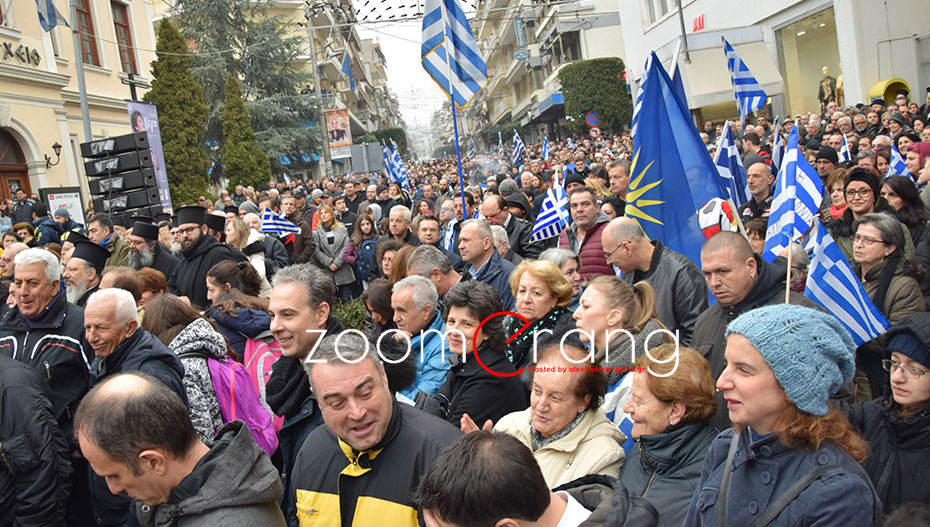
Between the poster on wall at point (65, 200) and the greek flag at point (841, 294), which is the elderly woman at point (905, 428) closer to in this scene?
the greek flag at point (841, 294)

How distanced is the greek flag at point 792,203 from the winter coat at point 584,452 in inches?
109

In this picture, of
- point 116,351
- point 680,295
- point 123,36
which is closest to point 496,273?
point 680,295

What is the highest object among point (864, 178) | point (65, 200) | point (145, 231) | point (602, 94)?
point (602, 94)

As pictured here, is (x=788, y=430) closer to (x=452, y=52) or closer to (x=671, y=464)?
(x=671, y=464)

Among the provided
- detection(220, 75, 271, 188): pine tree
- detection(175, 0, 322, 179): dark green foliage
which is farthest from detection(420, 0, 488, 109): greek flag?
detection(175, 0, 322, 179): dark green foliage

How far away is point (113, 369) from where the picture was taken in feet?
12.3

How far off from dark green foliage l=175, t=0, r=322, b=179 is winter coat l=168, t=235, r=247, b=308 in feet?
86.1

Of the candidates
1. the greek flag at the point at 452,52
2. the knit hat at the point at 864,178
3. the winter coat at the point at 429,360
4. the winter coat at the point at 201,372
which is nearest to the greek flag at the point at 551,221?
the greek flag at the point at 452,52

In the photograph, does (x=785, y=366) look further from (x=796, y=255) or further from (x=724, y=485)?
(x=796, y=255)

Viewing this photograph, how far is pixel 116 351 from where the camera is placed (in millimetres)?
3740

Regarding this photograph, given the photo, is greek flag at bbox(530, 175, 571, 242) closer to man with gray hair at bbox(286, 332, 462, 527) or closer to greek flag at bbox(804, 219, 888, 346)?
A: greek flag at bbox(804, 219, 888, 346)

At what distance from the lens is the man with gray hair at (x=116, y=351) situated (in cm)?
361

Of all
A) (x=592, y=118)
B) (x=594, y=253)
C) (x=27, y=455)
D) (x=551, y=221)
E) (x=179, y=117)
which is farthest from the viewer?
(x=592, y=118)

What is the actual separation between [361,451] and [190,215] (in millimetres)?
5427
